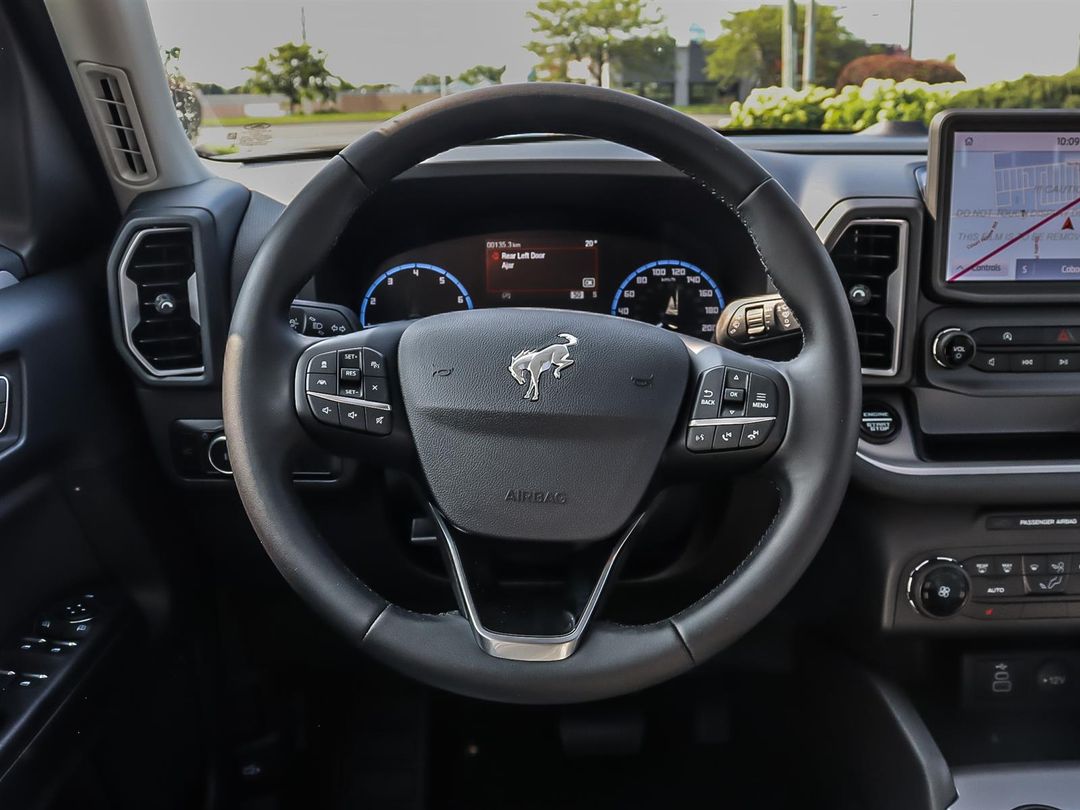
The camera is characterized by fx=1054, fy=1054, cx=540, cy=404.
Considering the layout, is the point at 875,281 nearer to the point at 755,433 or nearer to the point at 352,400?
the point at 755,433

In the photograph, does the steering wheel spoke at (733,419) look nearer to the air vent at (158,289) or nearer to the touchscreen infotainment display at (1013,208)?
the touchscreen infotainment display at (1013,208)

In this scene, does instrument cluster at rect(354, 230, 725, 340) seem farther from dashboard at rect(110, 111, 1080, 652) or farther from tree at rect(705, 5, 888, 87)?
tree at rect(705, 5, 888, 87)

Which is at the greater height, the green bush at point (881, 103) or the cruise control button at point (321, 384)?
the green bush at point (881, 103)

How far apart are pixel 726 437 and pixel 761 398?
0.06 m

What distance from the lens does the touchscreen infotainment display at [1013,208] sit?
5.20 feet

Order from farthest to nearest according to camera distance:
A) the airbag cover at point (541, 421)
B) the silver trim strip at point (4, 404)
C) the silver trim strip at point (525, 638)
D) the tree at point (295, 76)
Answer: the tree at point (295, 76) < the silver trim strip at point (4, 404) < the airbag cover at point (541, 421) < the silver trim strip at point (525, 638)

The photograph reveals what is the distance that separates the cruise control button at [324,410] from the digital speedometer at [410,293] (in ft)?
2.06

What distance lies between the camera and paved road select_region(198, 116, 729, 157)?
6.05 feet

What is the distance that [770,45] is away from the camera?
2953 mm

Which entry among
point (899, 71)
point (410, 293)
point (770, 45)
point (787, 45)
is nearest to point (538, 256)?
point (410, 293)

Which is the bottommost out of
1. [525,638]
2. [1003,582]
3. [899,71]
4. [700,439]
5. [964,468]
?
[1003,582]

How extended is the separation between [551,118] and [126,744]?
46.0 inches

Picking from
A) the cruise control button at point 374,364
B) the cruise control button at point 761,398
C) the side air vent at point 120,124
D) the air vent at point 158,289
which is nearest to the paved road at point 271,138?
the side air vent at point 120,124

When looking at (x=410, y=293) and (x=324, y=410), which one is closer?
(x=324, y=410)
